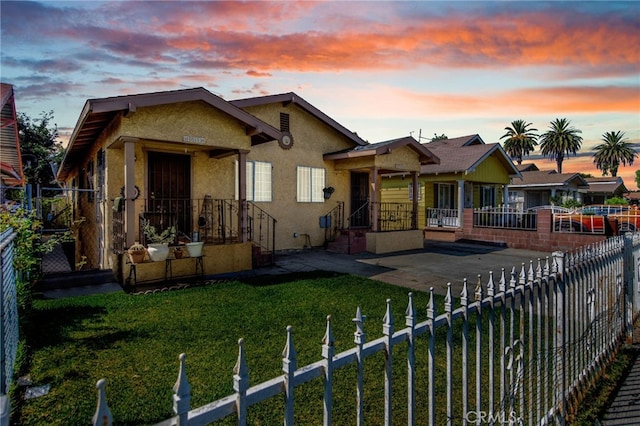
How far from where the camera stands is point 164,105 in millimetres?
8578

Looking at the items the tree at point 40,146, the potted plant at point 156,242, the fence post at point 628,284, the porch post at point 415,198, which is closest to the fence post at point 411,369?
the fence post at point 628,284

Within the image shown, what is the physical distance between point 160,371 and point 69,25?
30.8 ft

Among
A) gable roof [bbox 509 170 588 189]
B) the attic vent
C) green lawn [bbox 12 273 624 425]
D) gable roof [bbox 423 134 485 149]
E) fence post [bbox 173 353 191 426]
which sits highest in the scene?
gable roof [bbox 423 134 485 149]

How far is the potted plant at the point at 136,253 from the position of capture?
796cm

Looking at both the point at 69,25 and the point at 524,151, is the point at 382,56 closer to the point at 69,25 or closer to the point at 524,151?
the point at 69,25

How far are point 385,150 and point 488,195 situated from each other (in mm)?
14311

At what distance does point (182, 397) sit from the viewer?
1170 mm

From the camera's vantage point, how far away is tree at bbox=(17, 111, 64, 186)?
29391 mm

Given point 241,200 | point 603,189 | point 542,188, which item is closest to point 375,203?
point 241,200

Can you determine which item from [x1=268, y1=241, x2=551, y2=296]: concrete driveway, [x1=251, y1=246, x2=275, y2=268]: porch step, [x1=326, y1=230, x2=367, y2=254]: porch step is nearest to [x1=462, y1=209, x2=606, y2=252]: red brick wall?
[x1=268, y1=241, x2=551, y2=296]: concrete driveway

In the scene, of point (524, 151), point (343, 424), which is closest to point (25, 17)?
point (343, 424)

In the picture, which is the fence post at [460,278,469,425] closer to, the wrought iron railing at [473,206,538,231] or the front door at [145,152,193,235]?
the front door at [145,152,193,235]

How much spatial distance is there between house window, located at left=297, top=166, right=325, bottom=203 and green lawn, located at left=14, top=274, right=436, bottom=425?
21.4 ft

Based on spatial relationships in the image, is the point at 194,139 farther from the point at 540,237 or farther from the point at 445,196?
the point at 445,196
